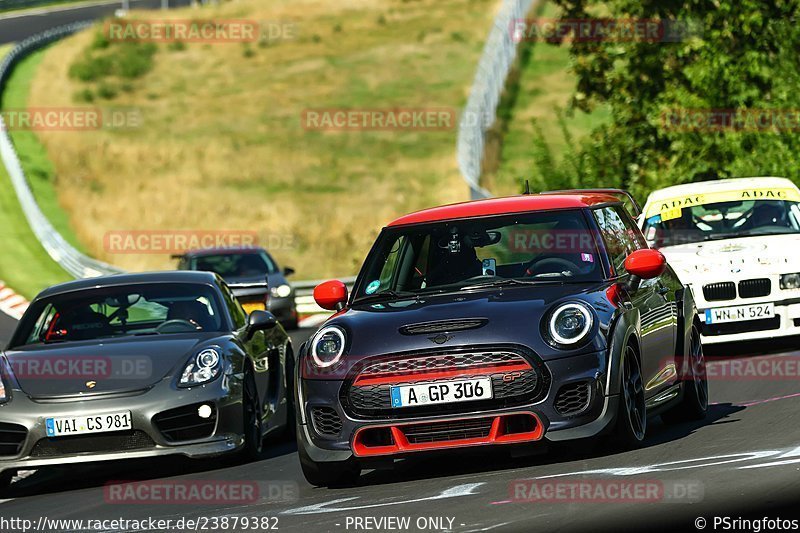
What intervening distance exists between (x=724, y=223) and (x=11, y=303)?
1707 cm

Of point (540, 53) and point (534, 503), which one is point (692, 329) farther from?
point (540, 53)

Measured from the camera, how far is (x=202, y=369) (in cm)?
1066

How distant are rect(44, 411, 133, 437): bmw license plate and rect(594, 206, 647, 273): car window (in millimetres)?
3358

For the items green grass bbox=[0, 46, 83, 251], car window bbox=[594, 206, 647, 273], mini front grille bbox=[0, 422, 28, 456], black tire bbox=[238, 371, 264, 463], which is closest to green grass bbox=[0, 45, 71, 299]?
green grass bbox=[0, 46, 83, 251]

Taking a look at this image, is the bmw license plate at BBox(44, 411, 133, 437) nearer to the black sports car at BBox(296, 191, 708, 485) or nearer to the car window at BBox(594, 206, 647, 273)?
the black sports car at BBox(296, 191, 708, 485)

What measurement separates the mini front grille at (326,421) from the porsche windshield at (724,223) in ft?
24.7

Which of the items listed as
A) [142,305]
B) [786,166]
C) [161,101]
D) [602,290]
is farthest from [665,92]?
[161,101]

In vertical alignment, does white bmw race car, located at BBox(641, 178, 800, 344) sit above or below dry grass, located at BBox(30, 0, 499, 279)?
above

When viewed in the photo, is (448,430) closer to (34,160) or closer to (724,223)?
(724,223)

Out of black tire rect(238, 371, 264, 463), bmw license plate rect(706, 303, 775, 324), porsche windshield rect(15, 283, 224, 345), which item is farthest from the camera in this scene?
bmw license plate rect(706, 303, 775, 324)

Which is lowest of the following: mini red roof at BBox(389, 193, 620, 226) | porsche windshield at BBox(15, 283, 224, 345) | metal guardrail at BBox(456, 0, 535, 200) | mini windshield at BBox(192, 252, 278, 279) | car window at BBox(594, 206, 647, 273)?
mini windshield at BBox(192, 252, 278, 279)

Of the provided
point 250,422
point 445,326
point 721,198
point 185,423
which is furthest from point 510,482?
point 721,198

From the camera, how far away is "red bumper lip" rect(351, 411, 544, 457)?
8547 millimetres

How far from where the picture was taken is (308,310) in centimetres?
2947
